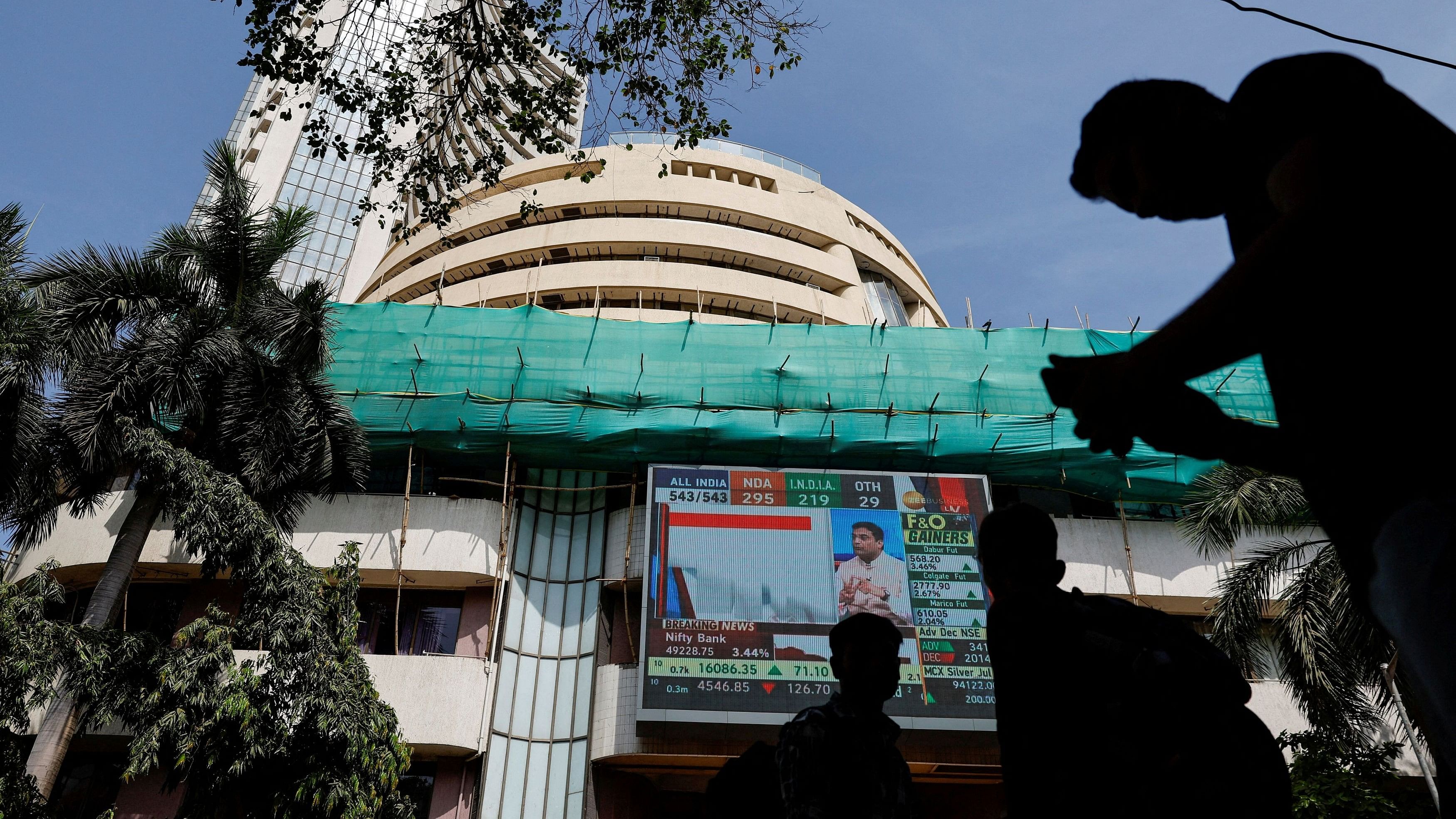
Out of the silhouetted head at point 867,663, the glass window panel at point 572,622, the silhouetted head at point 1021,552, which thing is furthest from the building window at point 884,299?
the silhouetted head at point 1021,552

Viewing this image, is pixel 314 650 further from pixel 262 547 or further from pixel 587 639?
pixel 587 639

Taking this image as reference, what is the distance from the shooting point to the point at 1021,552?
1.59 metres

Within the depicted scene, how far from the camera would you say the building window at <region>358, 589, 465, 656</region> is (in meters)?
16.4

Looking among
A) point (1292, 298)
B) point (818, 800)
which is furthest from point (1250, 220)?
point (818, 800)

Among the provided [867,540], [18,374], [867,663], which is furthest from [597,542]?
[867,663]

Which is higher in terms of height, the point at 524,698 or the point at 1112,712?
the point at 524,698

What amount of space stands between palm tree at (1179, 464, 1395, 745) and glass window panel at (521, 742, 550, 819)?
10.4 metres

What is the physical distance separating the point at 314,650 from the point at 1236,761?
11839 mm

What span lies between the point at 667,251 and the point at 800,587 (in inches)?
474

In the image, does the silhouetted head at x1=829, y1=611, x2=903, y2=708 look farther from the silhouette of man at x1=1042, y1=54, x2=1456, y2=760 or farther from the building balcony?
the building balcony

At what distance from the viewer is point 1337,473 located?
102 cm

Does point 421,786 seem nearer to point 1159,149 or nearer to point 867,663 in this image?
point 867,663

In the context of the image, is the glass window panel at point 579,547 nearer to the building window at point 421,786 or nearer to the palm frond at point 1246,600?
the building window at point 421,786

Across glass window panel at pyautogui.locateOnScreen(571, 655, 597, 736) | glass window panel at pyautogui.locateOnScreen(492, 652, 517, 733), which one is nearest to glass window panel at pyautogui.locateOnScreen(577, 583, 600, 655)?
glass window panel at pyautogui.locateOnScreen(571, 655, 597, 736)
